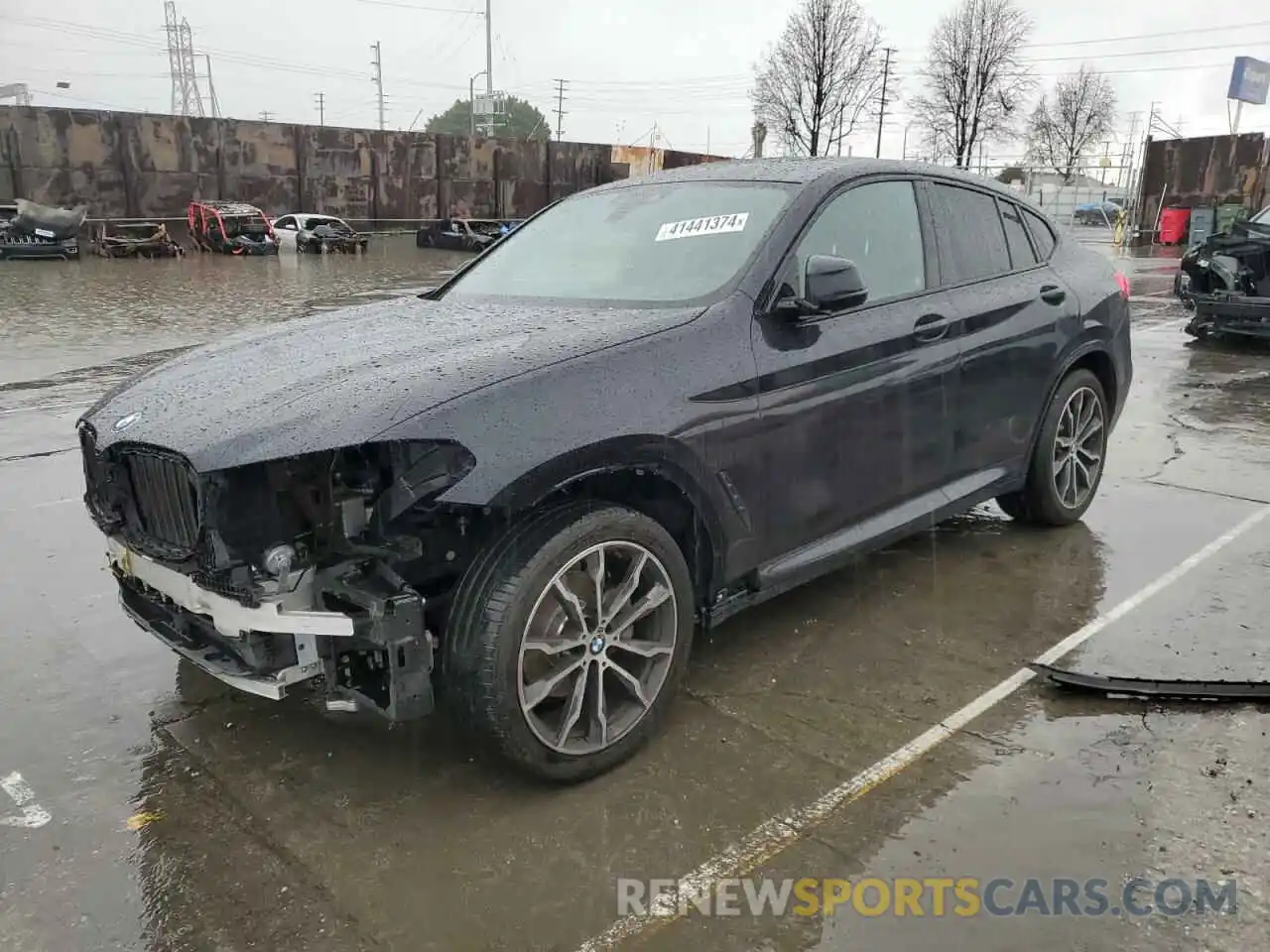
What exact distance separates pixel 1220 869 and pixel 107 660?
3.61 meters

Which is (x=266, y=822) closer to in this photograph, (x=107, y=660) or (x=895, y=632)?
(x=107, y=660)

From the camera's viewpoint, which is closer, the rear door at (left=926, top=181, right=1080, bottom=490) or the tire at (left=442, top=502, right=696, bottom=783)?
the tire at (left=442, top=502, right=696, bottom=783)

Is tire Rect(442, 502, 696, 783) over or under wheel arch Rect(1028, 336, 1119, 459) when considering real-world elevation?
under

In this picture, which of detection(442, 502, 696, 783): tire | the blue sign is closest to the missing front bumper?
detection(442, 502, 696, 783): tire

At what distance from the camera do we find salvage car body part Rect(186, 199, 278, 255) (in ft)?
87.2

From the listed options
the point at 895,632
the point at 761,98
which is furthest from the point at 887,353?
the point at 761,98

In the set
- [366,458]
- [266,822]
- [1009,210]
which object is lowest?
[266,822]

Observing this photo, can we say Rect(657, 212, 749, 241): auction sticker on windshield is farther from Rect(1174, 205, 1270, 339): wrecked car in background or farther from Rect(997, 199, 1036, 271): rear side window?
Rect(1174, 205, 1270, 339): wrecked car in background

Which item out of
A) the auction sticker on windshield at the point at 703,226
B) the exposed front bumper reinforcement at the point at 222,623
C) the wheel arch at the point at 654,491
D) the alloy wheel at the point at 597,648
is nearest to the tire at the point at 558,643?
the alloy wheel at the point at 597,648

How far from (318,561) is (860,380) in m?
1.92

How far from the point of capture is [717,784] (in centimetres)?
285

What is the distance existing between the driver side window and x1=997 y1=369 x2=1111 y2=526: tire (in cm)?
120

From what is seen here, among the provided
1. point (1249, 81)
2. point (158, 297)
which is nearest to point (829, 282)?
point (158, 297)

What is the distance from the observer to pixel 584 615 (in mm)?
2764
